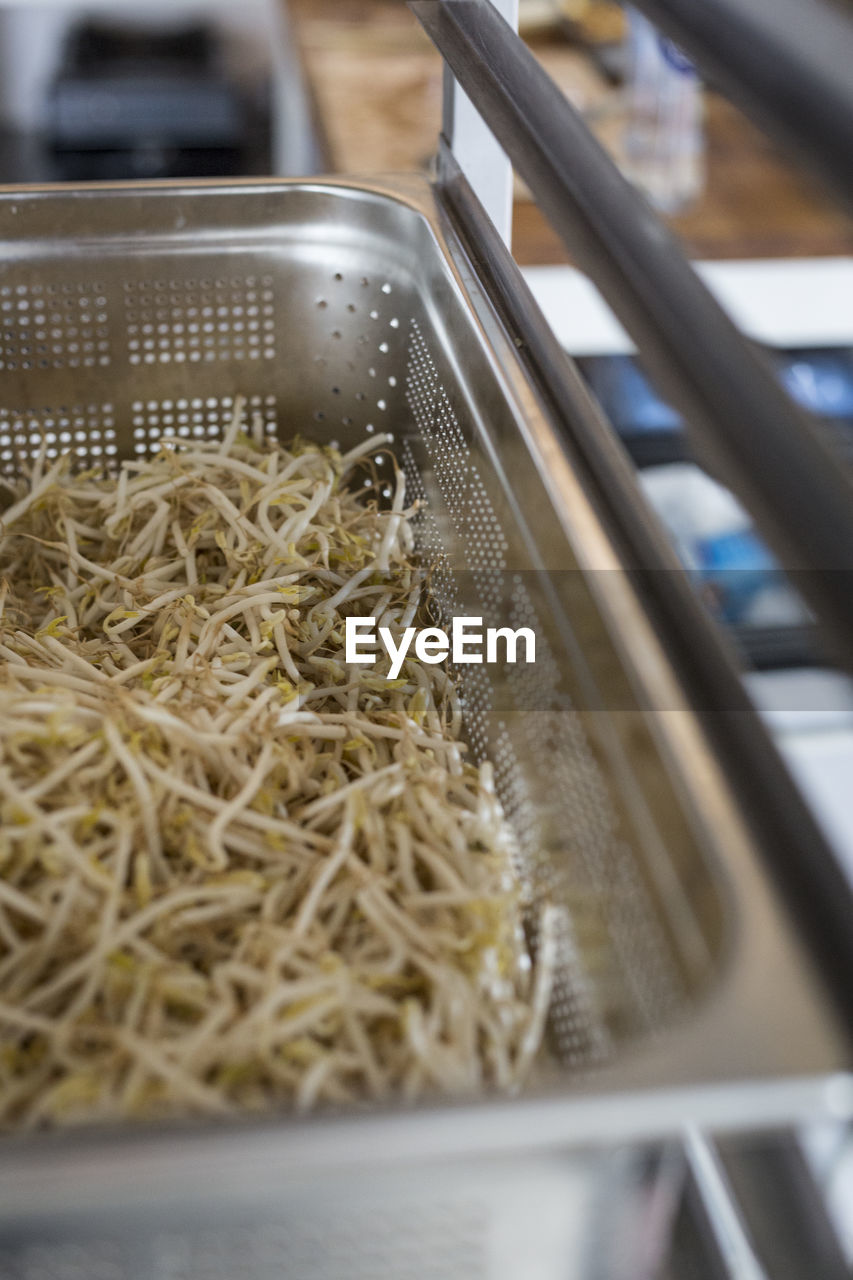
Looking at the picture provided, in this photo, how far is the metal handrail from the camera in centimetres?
43

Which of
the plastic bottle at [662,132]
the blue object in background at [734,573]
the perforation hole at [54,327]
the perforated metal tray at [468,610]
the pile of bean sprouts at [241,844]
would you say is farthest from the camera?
the plastic bottle at [662,132]

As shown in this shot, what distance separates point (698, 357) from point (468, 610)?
0.40m

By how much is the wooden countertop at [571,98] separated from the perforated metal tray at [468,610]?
0.82m

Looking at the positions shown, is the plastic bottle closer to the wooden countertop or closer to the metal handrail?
the wooden countertop

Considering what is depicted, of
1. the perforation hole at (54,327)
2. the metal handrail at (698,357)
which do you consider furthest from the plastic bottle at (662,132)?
the metal handrail at (698,357)

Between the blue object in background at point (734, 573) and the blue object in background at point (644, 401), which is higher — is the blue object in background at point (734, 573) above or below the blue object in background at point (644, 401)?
below

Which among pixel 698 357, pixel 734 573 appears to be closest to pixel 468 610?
pixel 698 357

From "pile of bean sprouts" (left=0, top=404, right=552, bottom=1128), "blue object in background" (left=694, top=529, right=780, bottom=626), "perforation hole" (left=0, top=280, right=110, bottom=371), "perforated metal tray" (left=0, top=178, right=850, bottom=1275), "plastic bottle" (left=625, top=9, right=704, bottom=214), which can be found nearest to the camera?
"perforated metal tray" (left=0, top=178, right=850, bottom=1275)

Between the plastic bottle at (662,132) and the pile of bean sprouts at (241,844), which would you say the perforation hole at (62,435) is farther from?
the plastic bottle at (662,132)

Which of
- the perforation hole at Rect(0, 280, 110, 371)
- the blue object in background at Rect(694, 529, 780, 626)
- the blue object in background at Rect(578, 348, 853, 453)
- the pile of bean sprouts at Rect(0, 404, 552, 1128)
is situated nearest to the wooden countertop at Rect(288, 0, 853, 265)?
the blue object in background at Rect(578, 348, 853, 453)

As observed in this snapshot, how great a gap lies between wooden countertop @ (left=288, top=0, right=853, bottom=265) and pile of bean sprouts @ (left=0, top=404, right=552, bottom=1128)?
1.08 metres

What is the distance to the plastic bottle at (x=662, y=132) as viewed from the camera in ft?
6.64

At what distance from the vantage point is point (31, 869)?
2.17 ft

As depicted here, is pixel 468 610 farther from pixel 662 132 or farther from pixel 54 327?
pixel 662 132
